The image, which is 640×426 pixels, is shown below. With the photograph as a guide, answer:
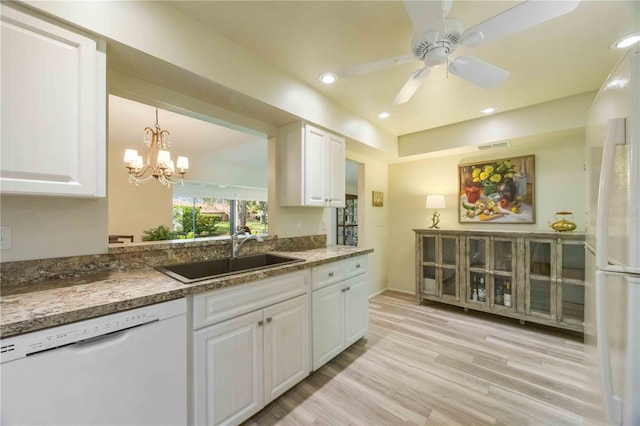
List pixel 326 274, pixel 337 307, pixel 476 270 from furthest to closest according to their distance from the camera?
pixel 476 270
pixel 337 307
pixel 326 274

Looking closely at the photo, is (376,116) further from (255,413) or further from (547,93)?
(255,413)

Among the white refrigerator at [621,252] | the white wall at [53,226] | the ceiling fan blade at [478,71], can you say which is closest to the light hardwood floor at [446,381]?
the white refrigerator at [621,252]

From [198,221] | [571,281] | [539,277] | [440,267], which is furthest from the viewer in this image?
[198,221]

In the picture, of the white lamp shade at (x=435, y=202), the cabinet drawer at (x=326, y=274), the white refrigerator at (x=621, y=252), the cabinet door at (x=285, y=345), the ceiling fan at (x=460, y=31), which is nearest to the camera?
the white refrigerator at (x=621, y=252)

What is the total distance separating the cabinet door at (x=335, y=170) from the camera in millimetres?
2555

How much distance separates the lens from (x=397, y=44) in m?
Answer: 1.78

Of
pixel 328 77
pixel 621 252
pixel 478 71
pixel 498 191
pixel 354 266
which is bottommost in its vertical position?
pixel 354 266

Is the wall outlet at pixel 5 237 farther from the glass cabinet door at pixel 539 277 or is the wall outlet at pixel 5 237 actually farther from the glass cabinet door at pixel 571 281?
the glass cabinet door at pixel 571 281

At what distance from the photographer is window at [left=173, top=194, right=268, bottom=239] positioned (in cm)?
575

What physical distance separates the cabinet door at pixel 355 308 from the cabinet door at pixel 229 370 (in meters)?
0.94

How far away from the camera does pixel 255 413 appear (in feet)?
5.13

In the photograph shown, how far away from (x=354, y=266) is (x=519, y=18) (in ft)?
6.38

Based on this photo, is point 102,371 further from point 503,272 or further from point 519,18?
point 503,272

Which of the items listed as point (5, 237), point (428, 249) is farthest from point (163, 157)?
point (428, 249)
